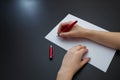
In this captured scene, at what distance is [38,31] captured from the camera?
3.20ft

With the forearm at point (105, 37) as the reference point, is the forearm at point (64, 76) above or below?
below

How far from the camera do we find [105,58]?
2.72ft

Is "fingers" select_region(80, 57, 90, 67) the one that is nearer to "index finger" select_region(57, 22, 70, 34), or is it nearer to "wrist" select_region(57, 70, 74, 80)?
"wrist" select_region(57, 70, 74, 80)

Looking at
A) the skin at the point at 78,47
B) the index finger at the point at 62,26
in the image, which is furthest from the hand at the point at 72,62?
the index finger at the point at 62,26

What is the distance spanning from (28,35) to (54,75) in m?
0.28

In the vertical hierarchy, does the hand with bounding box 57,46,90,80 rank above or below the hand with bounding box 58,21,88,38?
below

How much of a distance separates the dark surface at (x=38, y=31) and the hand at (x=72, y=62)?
29mm

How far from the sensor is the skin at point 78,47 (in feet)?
2.57

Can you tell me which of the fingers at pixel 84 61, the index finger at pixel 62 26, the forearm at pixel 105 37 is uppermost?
the index finger at pixel 62 26

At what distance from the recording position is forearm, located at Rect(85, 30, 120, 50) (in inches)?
33.7

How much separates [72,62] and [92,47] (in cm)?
14

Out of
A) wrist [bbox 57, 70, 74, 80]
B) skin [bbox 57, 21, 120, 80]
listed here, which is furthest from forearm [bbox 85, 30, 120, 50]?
wrist [bbox 57, 70, 74, 80]

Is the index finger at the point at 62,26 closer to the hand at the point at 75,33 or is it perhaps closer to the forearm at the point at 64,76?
the hand at the point at 75,33

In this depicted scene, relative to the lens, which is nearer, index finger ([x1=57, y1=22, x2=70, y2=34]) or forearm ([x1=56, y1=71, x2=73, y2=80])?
forearm ([x1=56, y1=71, x2=73, y2=80])
